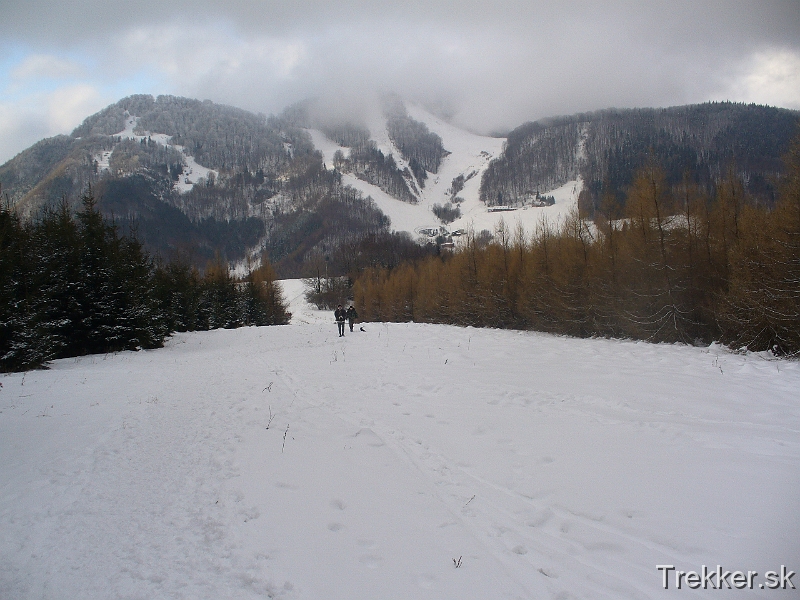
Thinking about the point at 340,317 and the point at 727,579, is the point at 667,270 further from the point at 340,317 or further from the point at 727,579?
the point at 340,317

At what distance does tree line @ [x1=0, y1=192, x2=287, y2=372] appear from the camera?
13016mm

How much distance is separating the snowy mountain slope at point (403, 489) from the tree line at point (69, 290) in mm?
5818

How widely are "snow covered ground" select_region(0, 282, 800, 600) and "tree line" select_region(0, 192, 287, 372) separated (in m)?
6.02

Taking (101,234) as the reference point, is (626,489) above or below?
below

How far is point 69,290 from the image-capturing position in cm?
1675

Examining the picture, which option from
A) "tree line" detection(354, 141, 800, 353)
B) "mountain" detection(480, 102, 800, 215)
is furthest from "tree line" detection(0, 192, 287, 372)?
"mountain" detection(480, 102, 800, 215)

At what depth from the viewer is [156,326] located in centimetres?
2070

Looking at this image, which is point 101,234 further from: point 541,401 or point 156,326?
point 541,401

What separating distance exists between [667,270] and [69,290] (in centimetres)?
2712

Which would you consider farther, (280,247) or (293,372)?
(280,247)

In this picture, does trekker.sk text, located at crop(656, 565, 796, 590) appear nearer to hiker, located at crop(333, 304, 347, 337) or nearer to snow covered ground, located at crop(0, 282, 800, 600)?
snow covered ground, located at crop(0, 282, 800, 600)

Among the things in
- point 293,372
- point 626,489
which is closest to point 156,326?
point 293,372

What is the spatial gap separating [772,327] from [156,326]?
2724cm

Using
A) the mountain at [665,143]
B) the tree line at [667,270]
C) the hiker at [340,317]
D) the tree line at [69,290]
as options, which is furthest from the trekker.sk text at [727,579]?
the mountain at [665,143]
